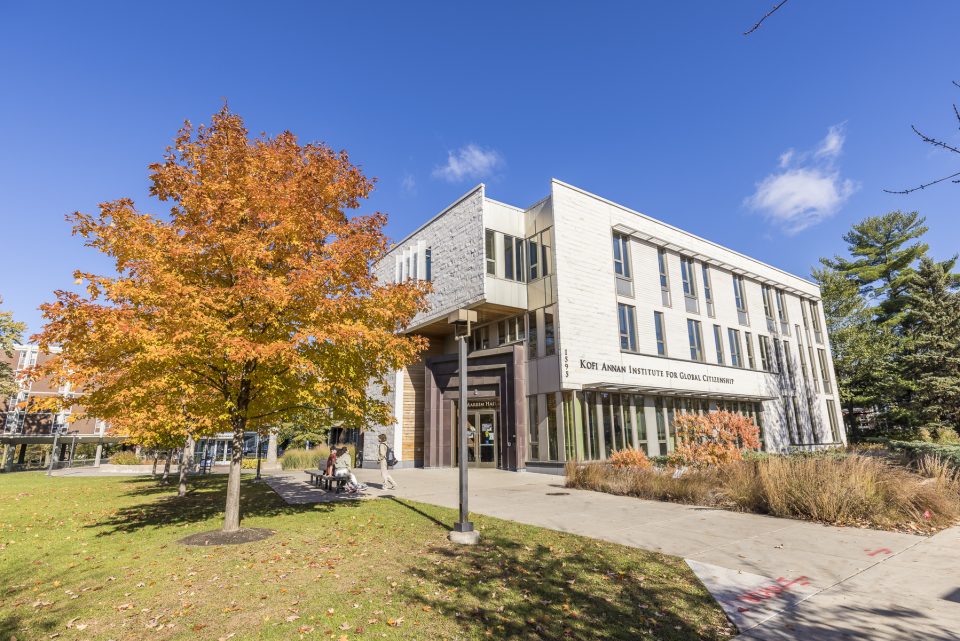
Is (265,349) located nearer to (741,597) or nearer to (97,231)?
(97,231)

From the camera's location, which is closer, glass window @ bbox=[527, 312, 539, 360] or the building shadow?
the building shadow

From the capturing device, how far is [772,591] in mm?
5270

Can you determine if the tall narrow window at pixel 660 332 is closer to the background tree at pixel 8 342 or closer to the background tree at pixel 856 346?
the background tree at pixel 856 346

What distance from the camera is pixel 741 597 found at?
5.11 m

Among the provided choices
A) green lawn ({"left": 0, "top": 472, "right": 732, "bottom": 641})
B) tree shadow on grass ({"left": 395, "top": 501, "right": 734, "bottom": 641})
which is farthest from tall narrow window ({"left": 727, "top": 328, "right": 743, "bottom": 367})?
tree shadow on grass ({"left": 395, "top": 501, "right": 734, "bottom": 641})

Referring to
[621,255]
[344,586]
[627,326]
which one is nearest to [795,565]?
[344,586]

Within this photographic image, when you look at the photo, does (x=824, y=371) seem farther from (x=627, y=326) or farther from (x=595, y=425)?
(x=595, y=425)

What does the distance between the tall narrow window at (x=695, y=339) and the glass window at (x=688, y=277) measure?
1754mm

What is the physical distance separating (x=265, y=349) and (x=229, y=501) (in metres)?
3.37

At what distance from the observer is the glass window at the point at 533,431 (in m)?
21.9

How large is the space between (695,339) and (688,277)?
3910mm

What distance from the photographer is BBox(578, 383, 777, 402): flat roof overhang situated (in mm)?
21172

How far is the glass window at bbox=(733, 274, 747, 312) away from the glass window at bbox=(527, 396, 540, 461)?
58.3ft

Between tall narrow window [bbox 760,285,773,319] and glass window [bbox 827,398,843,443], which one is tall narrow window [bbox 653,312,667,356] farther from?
glass window [bbox 827,398,843,443]
